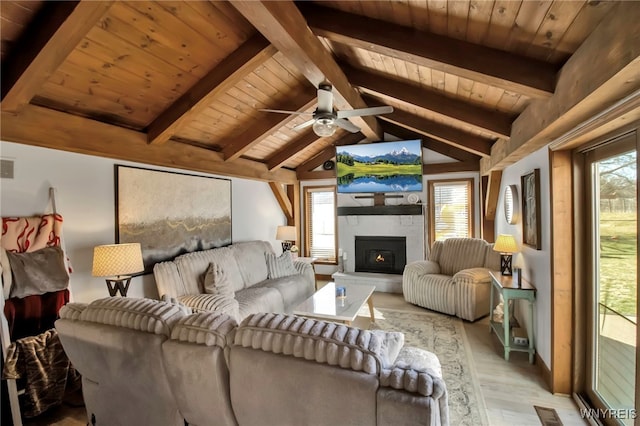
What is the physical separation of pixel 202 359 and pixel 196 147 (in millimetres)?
3341

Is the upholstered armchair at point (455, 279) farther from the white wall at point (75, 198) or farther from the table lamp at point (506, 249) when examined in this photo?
the white wall at point (75, 198)

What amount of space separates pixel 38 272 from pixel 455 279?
14.6ft

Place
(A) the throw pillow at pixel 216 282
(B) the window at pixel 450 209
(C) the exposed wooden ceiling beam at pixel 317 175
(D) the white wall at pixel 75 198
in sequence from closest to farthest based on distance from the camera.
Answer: (D) the white wall at pixel 75 198, (A) the throw pillow at pixel 216 282, (B) the window at pixel 450 209, (C) the exposed wooden ceiling beam at pixel 317 175

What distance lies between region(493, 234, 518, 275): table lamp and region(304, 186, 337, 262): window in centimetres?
359

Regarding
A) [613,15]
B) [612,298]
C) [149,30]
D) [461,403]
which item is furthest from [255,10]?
[461,403]

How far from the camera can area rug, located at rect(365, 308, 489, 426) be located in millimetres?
2270

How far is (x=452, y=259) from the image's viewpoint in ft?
15.5

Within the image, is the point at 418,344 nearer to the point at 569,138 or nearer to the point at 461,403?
the point at 461,403

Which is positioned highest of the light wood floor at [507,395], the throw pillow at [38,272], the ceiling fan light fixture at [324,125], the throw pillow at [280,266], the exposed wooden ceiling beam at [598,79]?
the ceiling fan light fixture at [324,125]

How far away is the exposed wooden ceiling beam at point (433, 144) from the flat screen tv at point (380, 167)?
0.43m

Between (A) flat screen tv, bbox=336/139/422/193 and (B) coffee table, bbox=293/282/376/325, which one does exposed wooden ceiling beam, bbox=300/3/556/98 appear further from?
(A) flat screen tv, bbox=336/139/422/193

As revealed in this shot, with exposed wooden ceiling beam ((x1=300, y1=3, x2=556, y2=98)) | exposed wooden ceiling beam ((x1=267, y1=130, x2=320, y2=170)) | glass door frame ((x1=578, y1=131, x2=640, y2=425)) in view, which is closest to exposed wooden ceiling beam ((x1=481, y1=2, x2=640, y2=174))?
exposed wooden ceiling beam ((x1=300, y1=3, x2=556, y2=98))

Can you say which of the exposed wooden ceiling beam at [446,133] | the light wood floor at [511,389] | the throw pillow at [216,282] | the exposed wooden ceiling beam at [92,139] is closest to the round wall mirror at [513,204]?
the exposed wooden ceiling beam at [446,133]

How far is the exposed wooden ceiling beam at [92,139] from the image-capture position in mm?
2297
